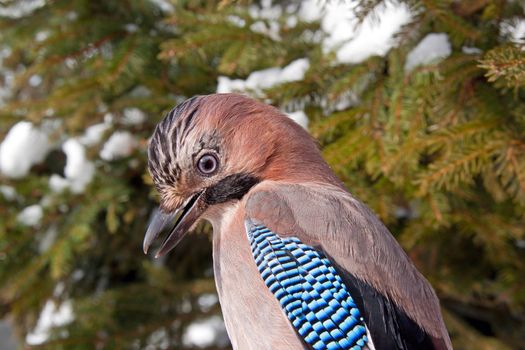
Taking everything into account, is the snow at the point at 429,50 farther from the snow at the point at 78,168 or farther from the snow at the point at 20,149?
the snow at the point at 20,149

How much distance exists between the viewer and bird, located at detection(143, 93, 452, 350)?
1.68 metres

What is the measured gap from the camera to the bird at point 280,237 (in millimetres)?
1680

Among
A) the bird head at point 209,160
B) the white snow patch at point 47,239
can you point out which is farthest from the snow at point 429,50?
the white snow patch at point 47,239

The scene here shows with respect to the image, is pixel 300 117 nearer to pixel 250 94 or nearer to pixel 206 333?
pixel 250 94

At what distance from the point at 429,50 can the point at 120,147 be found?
1.53 m

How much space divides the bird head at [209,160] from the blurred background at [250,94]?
34 centimetres

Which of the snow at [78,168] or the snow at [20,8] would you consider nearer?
the snow at [78,168]

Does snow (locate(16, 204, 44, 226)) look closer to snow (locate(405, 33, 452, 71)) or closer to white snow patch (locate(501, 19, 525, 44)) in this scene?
snow (locate(405, 33, 452, 71))

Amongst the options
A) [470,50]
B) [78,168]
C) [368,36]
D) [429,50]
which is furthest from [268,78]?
[78,168]

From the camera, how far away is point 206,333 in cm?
388

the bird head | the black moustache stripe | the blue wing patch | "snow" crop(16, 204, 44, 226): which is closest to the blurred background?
"snow" crop(16, 204, 44, 226)

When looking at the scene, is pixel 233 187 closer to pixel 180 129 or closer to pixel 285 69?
pixel 180 129

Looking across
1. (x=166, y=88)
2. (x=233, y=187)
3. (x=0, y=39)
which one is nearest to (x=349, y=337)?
(x=233, y=187)

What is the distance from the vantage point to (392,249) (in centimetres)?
183
